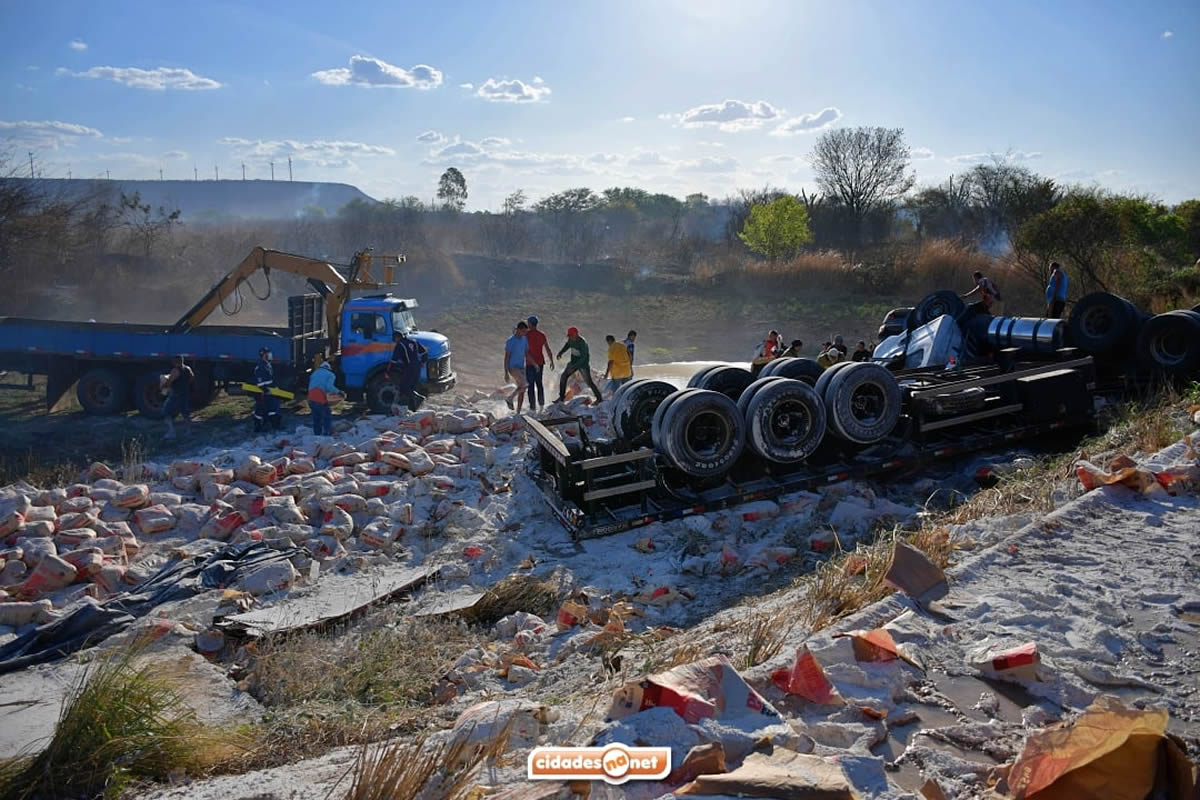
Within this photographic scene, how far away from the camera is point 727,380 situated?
10.3 m

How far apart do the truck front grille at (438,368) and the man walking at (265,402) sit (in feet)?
9.48

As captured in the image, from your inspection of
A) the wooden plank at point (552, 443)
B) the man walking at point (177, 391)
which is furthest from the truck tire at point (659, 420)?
the man walking at point (177, 391)

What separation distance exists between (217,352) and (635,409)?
10.2m

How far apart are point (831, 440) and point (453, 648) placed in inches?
196

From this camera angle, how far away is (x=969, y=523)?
6.59 m

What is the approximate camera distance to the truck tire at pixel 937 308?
12458 millimetres

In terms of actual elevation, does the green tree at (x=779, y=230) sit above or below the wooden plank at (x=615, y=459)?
above

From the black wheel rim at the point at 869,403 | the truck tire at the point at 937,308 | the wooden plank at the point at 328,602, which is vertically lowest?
the wooden plank at the point at 328,602

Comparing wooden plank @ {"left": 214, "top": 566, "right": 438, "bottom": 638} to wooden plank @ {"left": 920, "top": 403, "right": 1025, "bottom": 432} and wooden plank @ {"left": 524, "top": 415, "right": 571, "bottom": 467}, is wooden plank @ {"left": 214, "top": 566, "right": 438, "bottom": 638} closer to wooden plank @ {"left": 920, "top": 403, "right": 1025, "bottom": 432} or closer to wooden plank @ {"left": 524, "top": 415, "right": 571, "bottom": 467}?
wooden plank @ {"left": 524, "top": 415, "right": 571, "bottom": 467}

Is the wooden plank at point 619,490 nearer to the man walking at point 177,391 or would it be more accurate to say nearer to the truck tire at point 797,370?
the truck tire at point 797,370

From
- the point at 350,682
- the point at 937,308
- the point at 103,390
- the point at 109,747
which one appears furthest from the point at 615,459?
the point at 103,390

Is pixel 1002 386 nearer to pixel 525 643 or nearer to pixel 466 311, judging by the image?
pixel 525 643

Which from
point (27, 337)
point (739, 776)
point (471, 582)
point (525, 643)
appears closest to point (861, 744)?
point (739, 776)

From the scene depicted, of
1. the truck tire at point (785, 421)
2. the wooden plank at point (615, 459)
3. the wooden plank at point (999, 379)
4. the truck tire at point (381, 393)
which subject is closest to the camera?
the wooden plank at point (615, 459)
